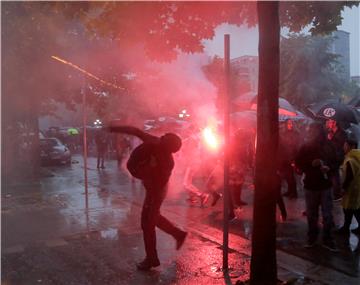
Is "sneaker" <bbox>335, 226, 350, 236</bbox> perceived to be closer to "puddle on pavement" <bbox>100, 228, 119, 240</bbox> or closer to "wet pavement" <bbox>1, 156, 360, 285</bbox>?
"wet pavement" <bbox>1, 156, 360, 285</bbox>

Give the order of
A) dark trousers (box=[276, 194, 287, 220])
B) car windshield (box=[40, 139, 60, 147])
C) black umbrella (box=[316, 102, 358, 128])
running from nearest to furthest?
dark trousers (box=[276, 194, 287, 220]) → black umbrella (box=[316, 102, 358, 128]) → car windshield (box=[40, 139, 60, 147])

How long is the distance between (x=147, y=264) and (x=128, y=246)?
1175 mm

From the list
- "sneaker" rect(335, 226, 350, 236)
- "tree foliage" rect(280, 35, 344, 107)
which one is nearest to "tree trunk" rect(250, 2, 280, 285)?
"sneaker" rect(335, 226, 350, 236)

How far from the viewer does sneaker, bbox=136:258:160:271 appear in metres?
5.45

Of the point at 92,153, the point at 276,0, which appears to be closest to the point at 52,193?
the point at 276,0

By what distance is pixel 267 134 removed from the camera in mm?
4531

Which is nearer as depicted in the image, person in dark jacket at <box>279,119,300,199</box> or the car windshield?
person in dark jacket at <box>279,119,300,199</box>

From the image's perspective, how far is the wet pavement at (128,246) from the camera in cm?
532

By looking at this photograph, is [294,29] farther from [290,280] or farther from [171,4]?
[290,280]

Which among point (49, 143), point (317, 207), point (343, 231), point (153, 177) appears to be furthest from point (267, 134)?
point (49, 143)

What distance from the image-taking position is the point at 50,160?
2042cm

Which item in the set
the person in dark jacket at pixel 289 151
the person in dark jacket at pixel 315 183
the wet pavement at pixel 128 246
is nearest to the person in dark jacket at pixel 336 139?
the wet pavement at pixel 128 246

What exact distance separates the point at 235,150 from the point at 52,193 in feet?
18.2

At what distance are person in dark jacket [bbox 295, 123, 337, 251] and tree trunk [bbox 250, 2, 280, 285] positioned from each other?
1872 millimetres
